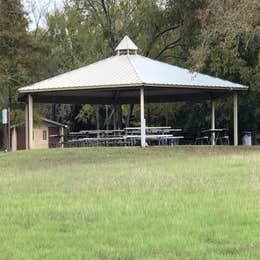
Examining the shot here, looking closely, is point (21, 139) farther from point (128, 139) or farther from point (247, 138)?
point (128, 139)

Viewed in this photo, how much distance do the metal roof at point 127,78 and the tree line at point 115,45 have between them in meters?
1.38

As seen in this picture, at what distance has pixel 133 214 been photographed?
8367 mm

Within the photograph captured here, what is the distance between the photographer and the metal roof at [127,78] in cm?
2617

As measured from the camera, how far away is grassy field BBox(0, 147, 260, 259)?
21.3 feet

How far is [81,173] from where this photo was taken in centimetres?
1479

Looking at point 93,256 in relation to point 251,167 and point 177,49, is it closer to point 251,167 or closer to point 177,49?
point 251,167

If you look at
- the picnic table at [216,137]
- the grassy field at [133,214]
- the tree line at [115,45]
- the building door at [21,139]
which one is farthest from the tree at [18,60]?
the grassy field at [133,214]

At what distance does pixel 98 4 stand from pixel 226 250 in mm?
38097

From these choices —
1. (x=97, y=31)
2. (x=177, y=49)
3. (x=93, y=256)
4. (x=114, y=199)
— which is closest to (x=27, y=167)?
(x=114, y=199)

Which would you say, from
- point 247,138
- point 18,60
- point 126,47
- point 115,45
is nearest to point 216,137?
point 126,47

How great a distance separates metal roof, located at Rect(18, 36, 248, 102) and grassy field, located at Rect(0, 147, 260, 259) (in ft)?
37.6

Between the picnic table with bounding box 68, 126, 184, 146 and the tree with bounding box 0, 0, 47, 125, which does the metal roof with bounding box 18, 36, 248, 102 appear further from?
the tree with bounding box 0, 0, 47, 125

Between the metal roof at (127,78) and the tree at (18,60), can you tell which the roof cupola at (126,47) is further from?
the tree at (18,60)

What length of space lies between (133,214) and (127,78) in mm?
18428
